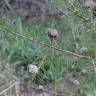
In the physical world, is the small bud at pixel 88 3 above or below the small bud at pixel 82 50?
above

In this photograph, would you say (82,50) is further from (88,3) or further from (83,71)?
(88,3)

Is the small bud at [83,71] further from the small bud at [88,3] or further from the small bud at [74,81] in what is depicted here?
the small bud at [88,3]

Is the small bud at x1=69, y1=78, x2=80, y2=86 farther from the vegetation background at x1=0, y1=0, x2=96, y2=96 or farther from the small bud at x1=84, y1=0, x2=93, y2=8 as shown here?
the small bud at x1=84, y1=0, x2=93, y2=8

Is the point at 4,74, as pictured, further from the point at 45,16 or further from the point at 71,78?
the point at 45,16

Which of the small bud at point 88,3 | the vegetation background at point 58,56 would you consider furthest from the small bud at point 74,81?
the small bud at point 88,3

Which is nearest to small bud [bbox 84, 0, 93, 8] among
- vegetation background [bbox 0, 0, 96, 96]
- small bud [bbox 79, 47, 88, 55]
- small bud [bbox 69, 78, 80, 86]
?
vegetation background [bbox 0, 0, 96, 96]

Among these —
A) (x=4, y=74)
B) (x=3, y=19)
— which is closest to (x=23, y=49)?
(x=4, y=74)

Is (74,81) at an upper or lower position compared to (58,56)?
lower

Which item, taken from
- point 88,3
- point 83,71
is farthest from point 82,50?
point 88,3
